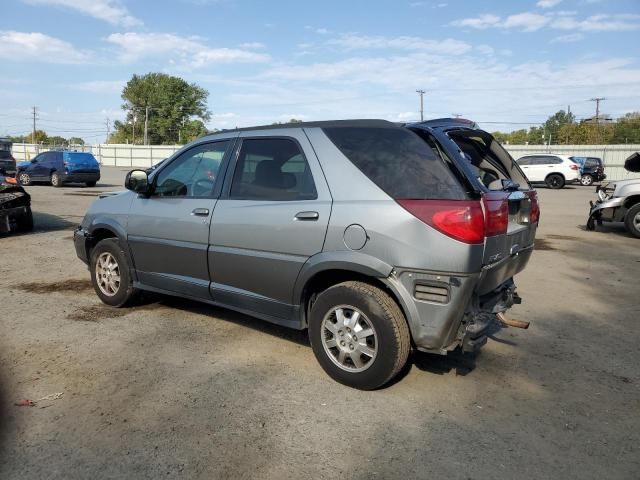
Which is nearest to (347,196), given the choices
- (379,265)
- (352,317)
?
(379,265)

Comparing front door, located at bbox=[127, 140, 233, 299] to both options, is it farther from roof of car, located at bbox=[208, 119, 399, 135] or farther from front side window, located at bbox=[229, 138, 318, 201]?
roof of car, located at bbox=[208, 119, 399, 135]

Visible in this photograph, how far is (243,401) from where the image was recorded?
339cm

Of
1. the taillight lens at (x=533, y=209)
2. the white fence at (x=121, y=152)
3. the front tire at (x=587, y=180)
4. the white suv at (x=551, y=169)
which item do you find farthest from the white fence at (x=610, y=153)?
the taillight lens at (x=533, y=209)

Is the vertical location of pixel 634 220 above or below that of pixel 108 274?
above

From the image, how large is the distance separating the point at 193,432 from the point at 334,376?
108 cm

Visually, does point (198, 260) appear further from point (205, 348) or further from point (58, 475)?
point (58, 475)

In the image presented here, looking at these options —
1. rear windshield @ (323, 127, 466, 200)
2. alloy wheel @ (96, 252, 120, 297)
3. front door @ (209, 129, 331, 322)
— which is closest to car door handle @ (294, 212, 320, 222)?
front door @ (209, 129, 331, 322)

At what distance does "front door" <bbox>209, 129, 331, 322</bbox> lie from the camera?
369cm

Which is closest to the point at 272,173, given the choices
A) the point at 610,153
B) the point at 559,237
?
the point at 559,237

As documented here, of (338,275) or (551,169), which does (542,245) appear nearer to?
(338,275)

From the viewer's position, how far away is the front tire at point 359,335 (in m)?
3.33

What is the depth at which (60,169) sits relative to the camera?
22.0m

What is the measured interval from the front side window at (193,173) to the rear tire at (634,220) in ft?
31.6

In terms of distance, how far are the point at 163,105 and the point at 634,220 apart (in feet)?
312
